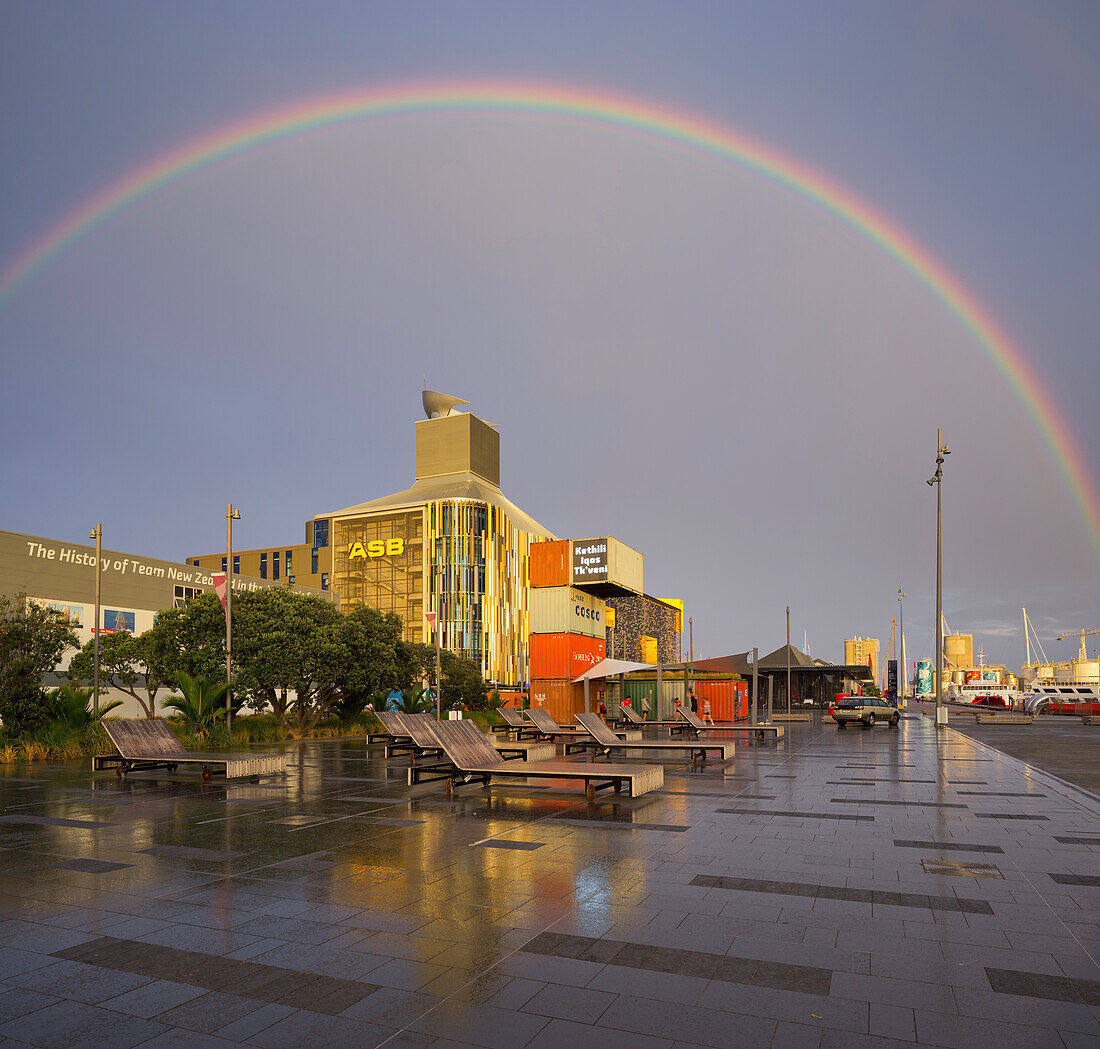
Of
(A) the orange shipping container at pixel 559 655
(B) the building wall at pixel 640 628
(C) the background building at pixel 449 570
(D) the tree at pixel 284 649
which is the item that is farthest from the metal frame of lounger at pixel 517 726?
(B) the building wall at pixel 640 628

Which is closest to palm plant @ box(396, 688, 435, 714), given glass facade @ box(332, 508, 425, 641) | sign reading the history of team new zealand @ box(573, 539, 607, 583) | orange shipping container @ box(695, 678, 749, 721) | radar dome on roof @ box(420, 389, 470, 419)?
orange shipping container @ box(695, 678, 749, 721)

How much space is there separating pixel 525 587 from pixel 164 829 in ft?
283

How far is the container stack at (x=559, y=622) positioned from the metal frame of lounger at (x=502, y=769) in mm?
42029

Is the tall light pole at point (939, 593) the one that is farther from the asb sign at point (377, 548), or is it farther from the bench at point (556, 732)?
the asb sign at point (377, 548)

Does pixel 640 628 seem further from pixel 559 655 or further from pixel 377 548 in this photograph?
pixel 559 655

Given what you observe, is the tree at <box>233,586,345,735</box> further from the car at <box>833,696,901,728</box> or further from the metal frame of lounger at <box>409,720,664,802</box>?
the car at <box>833,696,901,728</box>

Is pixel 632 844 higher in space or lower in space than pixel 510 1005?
lower

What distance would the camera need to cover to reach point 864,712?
1393 inches

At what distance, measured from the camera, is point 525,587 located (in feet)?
316

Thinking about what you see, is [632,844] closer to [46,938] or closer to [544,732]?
[46,938]

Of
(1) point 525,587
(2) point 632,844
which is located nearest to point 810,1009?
(2) point 632,844

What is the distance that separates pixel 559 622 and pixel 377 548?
2574 cm

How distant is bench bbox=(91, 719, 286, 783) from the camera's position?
48.8 feet

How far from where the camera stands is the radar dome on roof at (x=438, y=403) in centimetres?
13250
